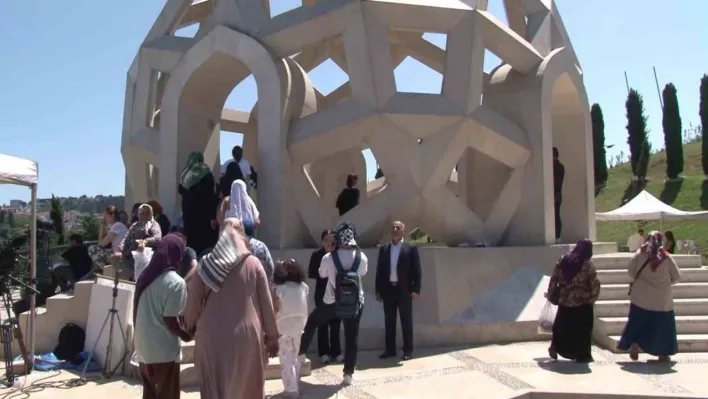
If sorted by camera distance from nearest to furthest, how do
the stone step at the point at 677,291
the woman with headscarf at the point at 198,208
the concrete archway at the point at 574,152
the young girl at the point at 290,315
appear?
the young girl at the point at 290,315, the woman with headscarf at the point at 198,208, the stone step at the point at 677,291, the concrete archway at the point at 574,152

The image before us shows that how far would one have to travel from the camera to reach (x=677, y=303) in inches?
362

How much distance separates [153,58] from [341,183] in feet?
19.9

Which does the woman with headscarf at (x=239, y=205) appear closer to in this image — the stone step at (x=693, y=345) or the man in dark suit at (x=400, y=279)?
the man in dark suit at (x=400, y=279)

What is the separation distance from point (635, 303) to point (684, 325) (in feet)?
4.99

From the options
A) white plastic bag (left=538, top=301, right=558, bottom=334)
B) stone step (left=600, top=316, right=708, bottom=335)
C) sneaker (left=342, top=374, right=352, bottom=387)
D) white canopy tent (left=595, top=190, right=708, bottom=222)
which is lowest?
sneaker (left=342, top=374, right=352, bottom=387)

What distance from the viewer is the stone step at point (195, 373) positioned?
21.7 feet

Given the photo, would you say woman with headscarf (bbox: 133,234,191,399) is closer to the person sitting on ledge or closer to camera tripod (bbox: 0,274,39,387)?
camera tripod (bbox: 0,274,39,387)

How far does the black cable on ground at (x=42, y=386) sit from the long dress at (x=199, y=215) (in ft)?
8.51

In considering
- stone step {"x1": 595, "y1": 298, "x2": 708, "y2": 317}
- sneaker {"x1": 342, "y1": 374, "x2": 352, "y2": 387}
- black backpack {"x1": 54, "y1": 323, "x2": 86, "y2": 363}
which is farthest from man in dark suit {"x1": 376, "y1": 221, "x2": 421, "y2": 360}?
black backpack {"x1": 54, "y1": 323, "x2": 86, "y2": 363}

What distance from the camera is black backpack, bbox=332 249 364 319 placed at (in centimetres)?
629

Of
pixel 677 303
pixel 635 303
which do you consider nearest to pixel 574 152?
pixel 677 303

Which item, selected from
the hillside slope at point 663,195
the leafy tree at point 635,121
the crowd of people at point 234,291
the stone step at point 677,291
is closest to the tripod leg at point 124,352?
the crowd of people at point 234,291

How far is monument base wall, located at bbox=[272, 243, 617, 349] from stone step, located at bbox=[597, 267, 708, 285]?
1.18m

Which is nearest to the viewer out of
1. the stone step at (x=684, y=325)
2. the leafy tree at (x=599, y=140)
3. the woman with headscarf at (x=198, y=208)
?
the stone step at (x=684, y=325)
